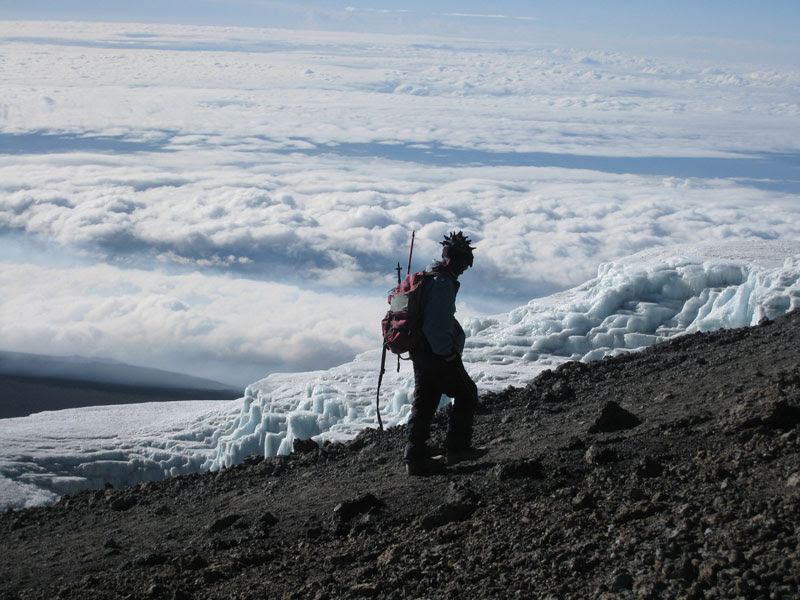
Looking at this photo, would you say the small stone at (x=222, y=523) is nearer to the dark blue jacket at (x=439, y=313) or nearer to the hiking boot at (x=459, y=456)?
the hiking boot at (x=459, y=456)

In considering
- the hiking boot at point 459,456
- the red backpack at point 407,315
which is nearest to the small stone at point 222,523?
the hiking boot at point 459,456

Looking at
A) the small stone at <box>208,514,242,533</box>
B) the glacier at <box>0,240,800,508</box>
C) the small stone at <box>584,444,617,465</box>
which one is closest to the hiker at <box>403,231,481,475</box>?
the small stone at <box>584,444,617,465</box>

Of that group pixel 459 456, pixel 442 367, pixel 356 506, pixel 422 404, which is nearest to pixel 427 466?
pixel 459 456

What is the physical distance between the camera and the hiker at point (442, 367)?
716 cm

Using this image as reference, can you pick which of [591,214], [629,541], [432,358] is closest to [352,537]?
[432,358]

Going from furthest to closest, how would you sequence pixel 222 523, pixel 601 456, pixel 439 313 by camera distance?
pixel 222 523, pixel 439 313, pixel 601 456

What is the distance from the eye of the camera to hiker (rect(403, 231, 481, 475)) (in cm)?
716

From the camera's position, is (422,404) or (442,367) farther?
(422,404)

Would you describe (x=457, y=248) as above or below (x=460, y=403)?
above

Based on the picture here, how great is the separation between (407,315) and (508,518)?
2.03 meters

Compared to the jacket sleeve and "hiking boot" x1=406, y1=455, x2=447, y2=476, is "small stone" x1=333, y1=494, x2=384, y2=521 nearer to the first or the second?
"hiking boot" x1=406, y1=455, x2=447, y2=476

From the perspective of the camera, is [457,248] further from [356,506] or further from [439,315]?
[356,506]

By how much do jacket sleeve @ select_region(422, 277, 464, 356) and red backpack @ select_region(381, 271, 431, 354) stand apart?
60 millimetres

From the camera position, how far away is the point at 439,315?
→ 7.14 meters
